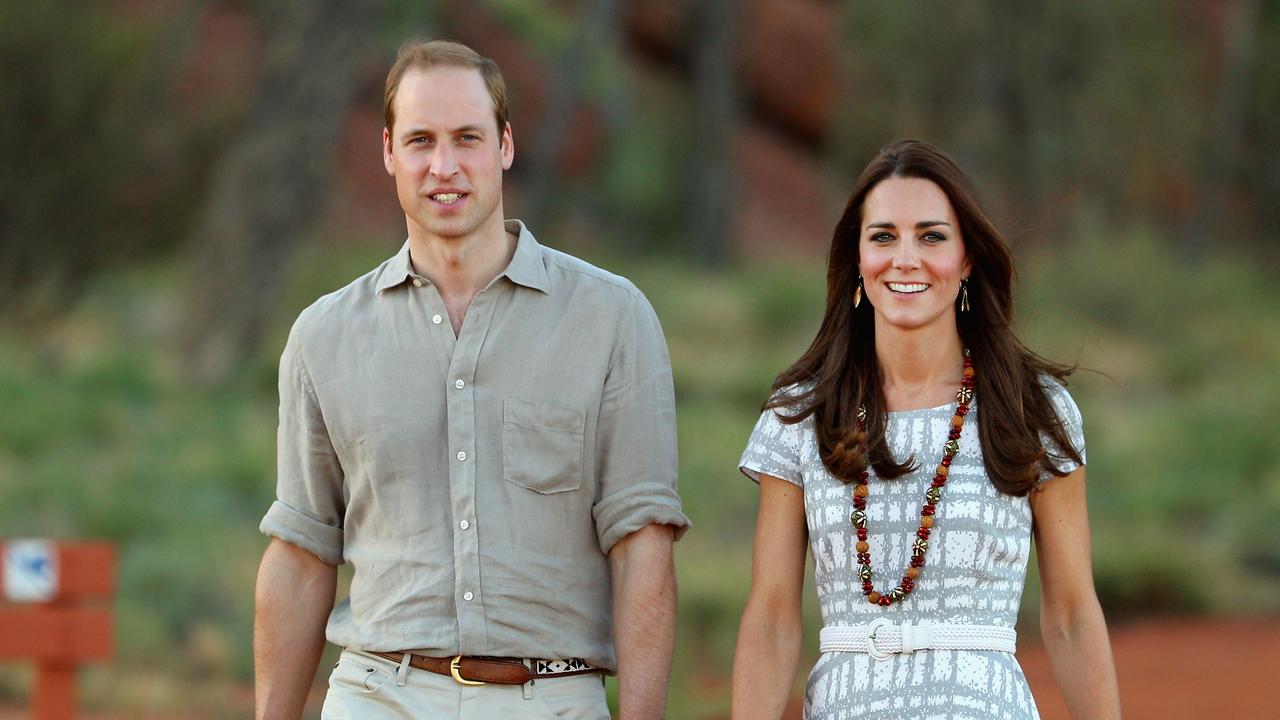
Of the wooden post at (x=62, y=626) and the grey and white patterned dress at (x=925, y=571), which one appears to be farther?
the wooden post at (x=62, y=626)

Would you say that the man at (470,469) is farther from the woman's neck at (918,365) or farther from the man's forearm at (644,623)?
the woman's neck at (918,365)

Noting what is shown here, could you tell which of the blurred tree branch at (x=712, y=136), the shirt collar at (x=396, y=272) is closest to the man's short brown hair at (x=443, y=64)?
the shirt collar at (x=396, y=272)

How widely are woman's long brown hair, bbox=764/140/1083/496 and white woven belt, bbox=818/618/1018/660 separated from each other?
11.1 inches

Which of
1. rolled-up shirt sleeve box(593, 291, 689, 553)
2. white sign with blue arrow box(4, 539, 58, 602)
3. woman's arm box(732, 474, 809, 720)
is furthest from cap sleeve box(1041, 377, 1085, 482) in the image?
white sign with blue arrow box(4, 539, 58, 602)

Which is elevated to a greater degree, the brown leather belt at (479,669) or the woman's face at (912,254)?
the woman's face at (912,254)

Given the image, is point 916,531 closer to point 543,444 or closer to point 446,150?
point 543,444

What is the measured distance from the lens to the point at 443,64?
386 cm

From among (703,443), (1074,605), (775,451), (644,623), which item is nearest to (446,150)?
(775,451)

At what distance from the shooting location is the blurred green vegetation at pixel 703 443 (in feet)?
32.8

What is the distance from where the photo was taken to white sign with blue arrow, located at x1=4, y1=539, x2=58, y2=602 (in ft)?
23.3

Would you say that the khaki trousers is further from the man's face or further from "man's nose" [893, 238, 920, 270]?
"man's nose" [893, 238, 920, 270]

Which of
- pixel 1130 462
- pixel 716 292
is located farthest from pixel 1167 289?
pixel 1130 462

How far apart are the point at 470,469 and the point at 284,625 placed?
1.86 feet

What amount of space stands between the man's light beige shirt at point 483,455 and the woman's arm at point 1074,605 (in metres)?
0.75
